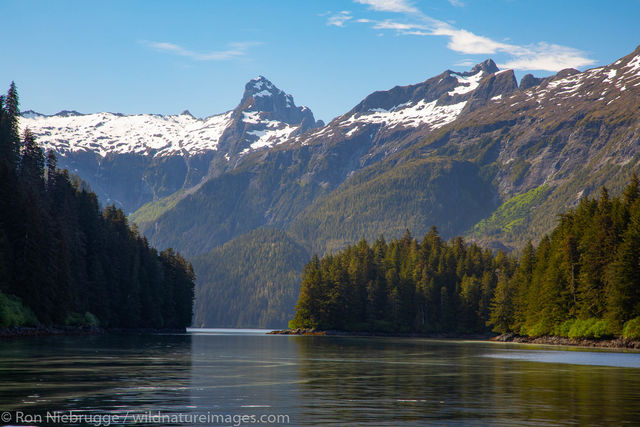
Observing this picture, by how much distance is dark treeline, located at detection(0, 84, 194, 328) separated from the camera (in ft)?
328

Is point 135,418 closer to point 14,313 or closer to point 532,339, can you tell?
A: point 14,313

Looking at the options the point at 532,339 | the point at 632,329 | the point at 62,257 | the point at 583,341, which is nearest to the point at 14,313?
the point at 62,257

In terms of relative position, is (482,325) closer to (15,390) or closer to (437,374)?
(437,374)

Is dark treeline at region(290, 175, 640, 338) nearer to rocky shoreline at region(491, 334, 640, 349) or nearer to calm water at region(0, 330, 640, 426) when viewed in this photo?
rocky shoreline at region(491, 334, 640, 349)

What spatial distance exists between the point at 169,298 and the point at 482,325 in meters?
83.8

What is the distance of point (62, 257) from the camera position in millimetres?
114625

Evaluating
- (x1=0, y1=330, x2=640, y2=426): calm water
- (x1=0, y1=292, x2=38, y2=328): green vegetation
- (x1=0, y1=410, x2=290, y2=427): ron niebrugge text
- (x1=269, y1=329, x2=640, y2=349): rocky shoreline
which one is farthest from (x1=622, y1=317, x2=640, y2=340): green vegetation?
(x1=0, y1=292, x2=38, y2=328): green vegetation

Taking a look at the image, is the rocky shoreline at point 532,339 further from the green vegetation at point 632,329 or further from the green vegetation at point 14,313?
the green vegetation at point 14,313

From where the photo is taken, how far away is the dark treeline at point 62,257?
10012cm

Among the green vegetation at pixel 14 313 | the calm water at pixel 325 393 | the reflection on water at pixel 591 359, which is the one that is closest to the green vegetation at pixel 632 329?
the reflection on water at pixel 591 359

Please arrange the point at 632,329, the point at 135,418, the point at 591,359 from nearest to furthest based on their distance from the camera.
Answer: the point at 135,418
the point at 591,359
the point at 632,329

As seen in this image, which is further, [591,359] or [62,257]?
[62,257]

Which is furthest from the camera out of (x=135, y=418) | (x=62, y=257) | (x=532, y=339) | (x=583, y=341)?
(x=532, y=339)

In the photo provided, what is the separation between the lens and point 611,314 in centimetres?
10088
